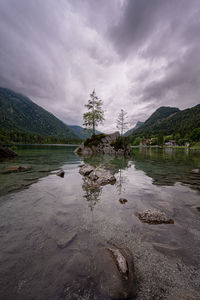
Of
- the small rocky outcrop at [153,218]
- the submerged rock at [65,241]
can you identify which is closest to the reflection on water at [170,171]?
the small rocky outcrop at [153,218]

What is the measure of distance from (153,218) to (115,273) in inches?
107

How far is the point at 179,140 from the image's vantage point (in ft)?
474

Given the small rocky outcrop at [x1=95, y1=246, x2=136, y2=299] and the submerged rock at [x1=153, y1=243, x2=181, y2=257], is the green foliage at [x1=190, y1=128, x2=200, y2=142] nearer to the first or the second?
the submerged rock at [x1=153, y1=243, x2=181, y2=257]

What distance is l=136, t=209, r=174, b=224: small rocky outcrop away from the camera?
15.2 feet

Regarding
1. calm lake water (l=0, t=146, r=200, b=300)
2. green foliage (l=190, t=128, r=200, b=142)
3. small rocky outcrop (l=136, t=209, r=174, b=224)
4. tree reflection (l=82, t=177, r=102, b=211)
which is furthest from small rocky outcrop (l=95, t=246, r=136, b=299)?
green foliage (l=190, t=128, r=200, b=142)

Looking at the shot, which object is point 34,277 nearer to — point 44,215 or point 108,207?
point 44,215

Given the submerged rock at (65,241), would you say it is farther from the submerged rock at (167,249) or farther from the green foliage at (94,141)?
the green foliage at (94,141)

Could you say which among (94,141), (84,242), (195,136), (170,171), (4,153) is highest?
(195,136)

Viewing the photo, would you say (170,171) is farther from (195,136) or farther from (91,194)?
(195,136)

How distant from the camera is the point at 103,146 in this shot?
41219mm

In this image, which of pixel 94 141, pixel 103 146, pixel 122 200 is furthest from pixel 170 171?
pixel 94 141

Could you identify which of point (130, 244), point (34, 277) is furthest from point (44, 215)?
point (130, 244)

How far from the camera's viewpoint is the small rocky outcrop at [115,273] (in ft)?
7.58

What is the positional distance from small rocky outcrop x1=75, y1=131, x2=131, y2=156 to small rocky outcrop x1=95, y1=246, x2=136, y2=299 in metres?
36.7
